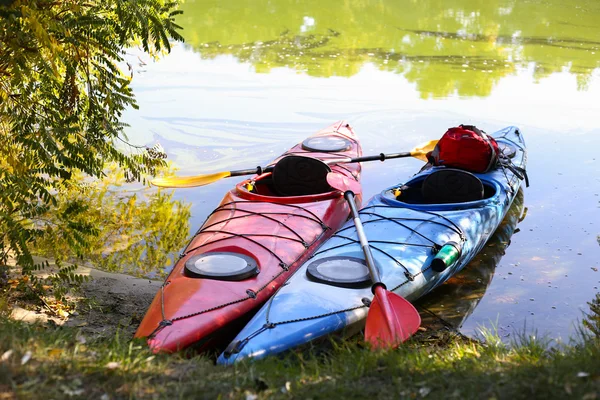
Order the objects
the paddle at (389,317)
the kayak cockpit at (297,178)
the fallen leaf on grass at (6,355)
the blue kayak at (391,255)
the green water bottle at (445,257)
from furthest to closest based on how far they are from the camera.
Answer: the kayak cockpit at (297,178), the green water bottle at (445,257), the blue kayak at (391,255), the paddle at (389,317), the fallen leaf on grass at (6,355)

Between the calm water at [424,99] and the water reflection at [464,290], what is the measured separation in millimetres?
15

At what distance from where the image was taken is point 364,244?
4.06 meters

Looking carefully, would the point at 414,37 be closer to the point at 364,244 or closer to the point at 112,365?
the point at 364,244

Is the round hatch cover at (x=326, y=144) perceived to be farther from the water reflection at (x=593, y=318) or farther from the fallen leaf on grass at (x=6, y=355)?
the fallen leaf on grass at (x=6, y=355)

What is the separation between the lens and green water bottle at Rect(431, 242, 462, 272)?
4.12 meters

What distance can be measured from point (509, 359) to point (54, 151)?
99.3 inches

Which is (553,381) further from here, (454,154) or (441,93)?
(441,93)

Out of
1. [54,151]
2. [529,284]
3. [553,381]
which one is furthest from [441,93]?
[553,381]

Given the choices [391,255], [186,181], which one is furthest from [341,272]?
[186,181]

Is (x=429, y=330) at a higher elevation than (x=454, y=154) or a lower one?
lower

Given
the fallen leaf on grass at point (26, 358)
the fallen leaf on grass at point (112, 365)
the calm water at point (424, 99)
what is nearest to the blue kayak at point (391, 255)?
the calm water at point (424, 99)

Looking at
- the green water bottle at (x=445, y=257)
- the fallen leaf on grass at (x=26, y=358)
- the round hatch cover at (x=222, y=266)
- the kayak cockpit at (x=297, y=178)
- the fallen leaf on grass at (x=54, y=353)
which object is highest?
the fallen leaf on grass at (x=26, y=358)

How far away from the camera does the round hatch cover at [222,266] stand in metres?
3.78

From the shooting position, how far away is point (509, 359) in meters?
2.78
